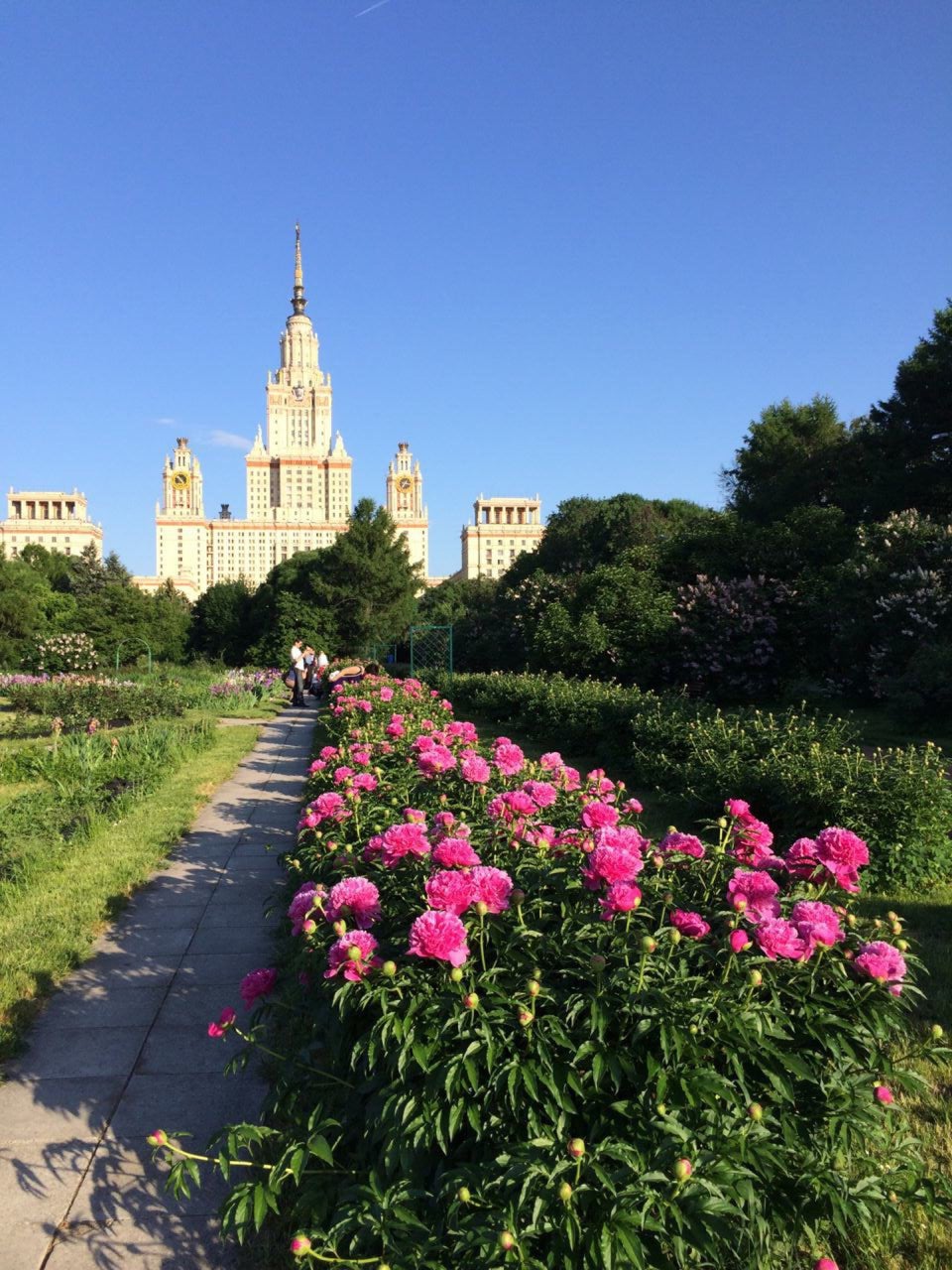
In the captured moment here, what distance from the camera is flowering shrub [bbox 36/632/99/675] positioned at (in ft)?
63.1

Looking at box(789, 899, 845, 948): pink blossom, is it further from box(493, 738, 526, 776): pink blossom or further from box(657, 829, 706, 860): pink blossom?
box(493, 738, 526, 776): pink blossom

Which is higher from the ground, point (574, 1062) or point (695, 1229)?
point (574, 1062)

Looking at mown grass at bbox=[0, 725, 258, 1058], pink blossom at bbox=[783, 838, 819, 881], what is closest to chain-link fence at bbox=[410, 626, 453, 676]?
mown grass at bbox=[0, 725, 258, 1058]

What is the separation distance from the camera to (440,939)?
173 cm

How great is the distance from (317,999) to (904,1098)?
6.24ft

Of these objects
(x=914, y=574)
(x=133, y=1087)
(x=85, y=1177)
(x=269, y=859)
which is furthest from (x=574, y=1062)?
(x=914, y=574)

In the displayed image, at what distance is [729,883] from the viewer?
2.00 metres

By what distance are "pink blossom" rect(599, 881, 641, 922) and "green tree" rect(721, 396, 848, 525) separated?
2366 cm

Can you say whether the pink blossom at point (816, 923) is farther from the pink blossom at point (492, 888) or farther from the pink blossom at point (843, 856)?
the pink blossom at point (492, 888)

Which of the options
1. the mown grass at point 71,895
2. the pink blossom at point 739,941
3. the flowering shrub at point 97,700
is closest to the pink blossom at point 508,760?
the pink blossom at point 739,941

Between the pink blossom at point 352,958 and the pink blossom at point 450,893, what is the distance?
17cm

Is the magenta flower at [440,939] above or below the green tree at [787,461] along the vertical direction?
below

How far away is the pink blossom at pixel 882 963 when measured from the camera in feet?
5.80

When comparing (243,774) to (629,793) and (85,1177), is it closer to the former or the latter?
(629,793)
